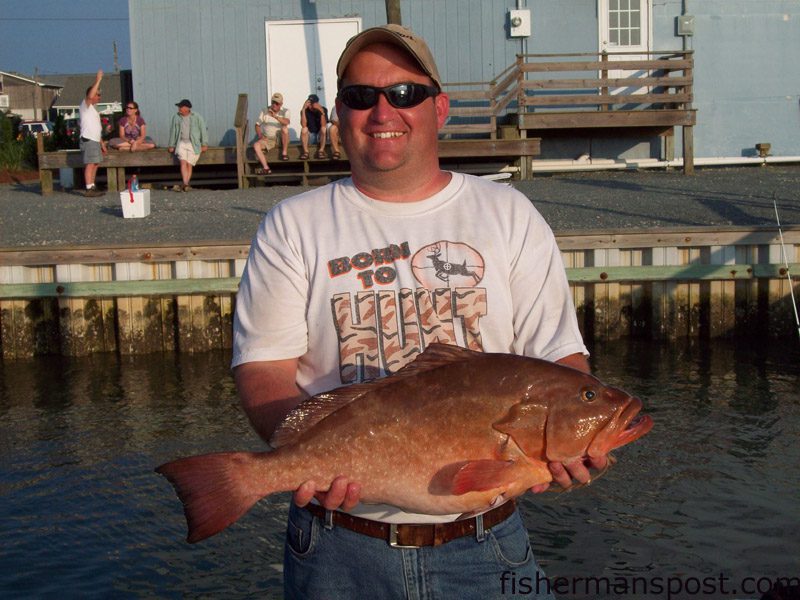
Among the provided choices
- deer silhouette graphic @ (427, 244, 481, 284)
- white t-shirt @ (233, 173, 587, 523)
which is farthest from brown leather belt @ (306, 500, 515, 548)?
deer silhouette graphic @ (427, 244, 481, 284)

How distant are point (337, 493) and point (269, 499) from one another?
191 inches

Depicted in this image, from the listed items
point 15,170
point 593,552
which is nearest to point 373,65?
point 593,552

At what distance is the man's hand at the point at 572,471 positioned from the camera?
8.67 feet

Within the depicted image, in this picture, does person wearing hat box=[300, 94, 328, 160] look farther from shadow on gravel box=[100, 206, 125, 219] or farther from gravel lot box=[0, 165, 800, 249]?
shadow on gravel box=[100, 206, 125, 219]

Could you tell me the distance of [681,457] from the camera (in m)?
7.88

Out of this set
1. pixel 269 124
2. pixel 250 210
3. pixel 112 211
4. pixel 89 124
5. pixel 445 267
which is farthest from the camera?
pixel 269 124

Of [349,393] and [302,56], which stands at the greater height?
[302,56]

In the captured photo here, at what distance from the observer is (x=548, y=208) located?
1470cm

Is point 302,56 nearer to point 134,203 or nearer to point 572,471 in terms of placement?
point 134,203

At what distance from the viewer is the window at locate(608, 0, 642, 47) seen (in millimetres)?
21766

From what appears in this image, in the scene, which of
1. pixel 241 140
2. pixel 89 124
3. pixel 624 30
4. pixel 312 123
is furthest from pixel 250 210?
pixel 624 30

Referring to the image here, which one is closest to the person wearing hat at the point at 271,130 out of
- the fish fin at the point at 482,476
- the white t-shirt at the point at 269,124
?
the white t-shirt at the point at 269,124

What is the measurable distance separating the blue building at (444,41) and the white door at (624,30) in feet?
0.07

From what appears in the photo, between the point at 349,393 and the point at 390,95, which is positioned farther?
the point at 390,95
